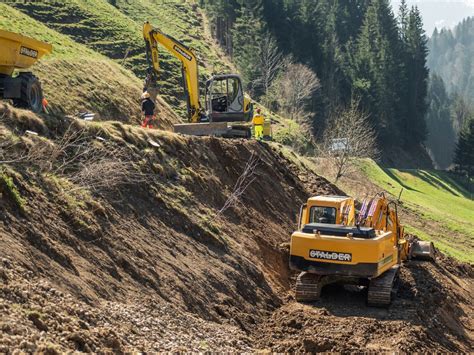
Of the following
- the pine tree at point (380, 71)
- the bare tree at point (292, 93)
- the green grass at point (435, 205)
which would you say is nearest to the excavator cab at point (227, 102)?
the green grass at point (435, 205)

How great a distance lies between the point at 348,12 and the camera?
114875mm

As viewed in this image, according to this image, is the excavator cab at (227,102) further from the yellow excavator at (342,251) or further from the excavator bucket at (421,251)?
the yellow excavator at (342,251)

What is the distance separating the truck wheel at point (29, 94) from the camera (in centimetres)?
1702

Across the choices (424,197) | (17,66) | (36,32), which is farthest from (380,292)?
(424,197)

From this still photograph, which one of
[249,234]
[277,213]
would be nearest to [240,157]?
[277,213]

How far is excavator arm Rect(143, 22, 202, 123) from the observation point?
25438 mm

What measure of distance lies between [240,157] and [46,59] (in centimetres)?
1171

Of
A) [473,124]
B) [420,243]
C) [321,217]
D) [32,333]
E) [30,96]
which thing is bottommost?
[473,124]

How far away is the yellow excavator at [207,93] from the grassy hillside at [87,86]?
11.7 feet

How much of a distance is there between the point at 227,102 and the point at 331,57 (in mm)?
66370

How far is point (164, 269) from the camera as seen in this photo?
13.5 meters

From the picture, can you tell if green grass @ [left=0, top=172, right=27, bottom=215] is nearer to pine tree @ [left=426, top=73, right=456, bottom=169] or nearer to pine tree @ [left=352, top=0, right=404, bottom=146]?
pine tree @ [left=352, top=0, right=404, bottom=146]

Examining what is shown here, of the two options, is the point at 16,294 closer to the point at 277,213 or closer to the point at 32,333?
the point at 32,333

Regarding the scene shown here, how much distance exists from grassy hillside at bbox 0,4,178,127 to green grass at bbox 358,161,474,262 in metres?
16.2
